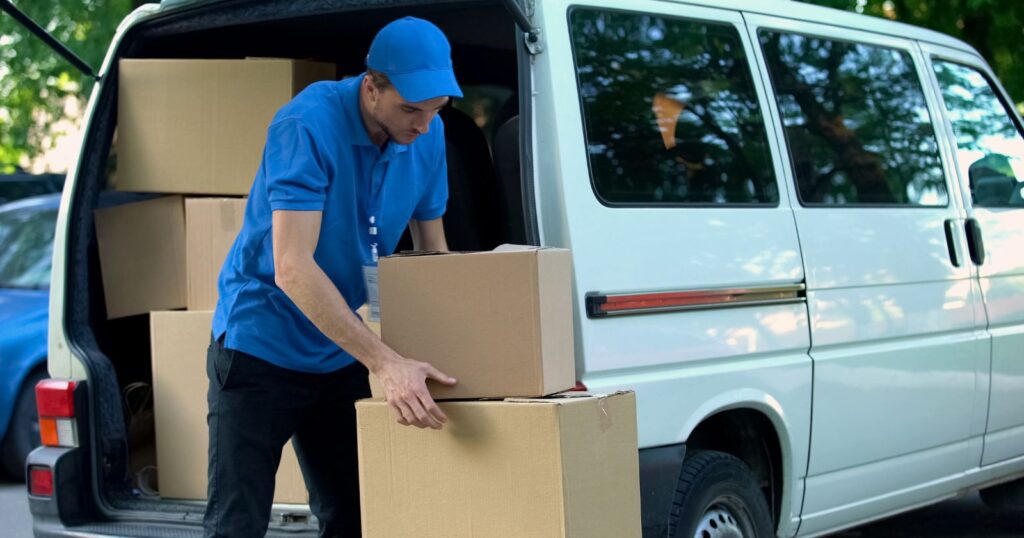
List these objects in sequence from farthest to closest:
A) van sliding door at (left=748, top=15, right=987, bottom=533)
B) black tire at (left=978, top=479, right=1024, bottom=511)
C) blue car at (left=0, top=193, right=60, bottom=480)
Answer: blue car at (left=0, top=193, right=60, bottom=480) < black tire at (left=978, top=479, right=1024, bottom=511) < van sliding door at (left=748, top=15, right=987, bottom=533)

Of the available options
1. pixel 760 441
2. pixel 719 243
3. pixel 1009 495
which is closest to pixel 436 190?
pixel 719 243

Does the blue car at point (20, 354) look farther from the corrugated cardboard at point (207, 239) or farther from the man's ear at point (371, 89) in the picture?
the man's ear at point (371, 89)

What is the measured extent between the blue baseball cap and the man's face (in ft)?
0.10

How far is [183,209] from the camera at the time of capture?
452 cm

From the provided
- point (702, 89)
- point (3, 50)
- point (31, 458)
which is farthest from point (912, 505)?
point (3, 50)

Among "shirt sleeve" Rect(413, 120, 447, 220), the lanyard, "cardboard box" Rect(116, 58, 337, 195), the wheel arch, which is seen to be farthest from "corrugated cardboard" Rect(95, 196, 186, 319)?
the wheel arch

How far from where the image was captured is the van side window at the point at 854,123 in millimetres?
4293

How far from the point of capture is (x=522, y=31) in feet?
11.6

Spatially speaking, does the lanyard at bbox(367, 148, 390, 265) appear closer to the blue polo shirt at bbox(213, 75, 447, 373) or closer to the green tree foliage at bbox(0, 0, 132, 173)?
the blue polo shirt at bbox(213, 75, 447, 373)

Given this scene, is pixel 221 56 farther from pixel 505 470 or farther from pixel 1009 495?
pixel 1009 495

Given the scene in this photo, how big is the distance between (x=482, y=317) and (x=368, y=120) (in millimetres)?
599

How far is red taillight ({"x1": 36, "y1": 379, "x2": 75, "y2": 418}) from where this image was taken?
4109 mm

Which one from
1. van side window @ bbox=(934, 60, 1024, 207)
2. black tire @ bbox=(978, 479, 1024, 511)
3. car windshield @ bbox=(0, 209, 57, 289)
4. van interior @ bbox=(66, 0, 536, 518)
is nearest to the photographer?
van interior @ bbox=(66, 0, 536, 518)

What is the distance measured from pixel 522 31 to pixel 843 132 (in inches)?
59.7
